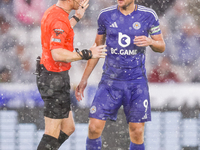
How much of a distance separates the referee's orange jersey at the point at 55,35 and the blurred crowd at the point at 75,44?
217cm

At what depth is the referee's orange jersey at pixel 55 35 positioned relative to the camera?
2.43 metres

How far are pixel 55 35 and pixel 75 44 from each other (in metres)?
2.50

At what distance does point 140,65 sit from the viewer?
2799mm

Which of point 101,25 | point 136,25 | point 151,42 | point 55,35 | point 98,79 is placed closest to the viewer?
point 55,35

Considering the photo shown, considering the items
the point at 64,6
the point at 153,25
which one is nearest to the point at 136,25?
the point at 153,25

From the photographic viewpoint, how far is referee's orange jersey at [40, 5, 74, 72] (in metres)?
2.43

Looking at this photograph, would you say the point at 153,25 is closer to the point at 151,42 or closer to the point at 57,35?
the point at 151,42

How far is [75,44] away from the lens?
4.91 meters

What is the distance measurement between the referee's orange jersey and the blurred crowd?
2.17 m

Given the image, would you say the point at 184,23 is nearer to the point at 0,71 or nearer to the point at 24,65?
the point at 24,65

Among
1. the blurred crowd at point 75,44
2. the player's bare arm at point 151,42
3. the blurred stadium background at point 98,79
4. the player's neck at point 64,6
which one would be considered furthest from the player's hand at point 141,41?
the blurred crowd at point 75,44

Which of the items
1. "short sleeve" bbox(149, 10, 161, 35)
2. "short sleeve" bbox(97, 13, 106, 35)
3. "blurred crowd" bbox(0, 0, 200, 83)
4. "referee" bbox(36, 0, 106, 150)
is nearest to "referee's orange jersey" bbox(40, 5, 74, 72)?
"referee" bbox(36, 0, 106, 150)

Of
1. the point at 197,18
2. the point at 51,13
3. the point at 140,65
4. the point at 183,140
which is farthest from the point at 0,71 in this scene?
the point at 197,18

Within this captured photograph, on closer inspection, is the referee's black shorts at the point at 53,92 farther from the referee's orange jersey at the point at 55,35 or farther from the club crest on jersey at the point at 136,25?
the club crest on jersey at the point at 136,25
